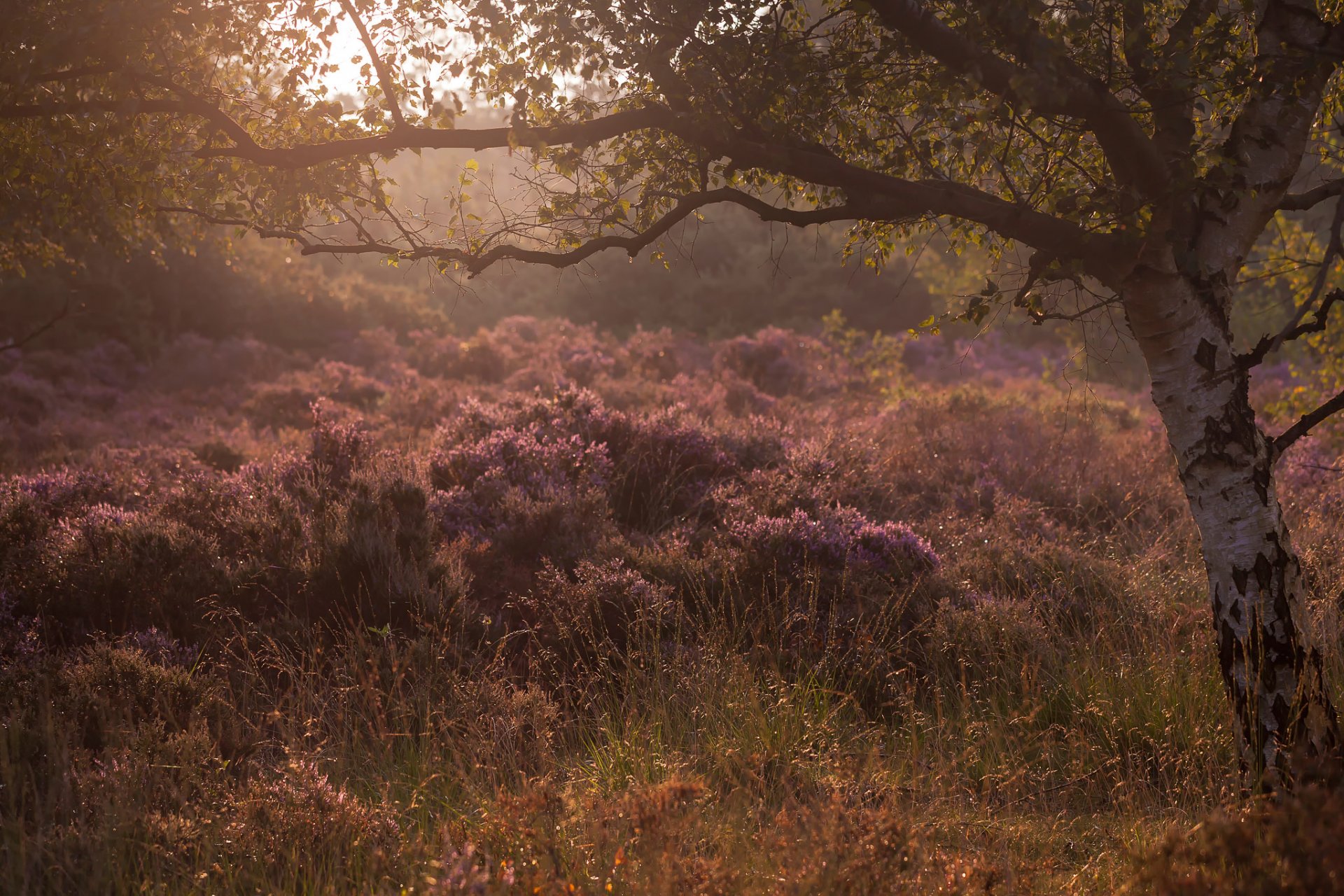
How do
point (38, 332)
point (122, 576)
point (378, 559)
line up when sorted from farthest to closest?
1. point (38, 332)
2. point (378, 559)
3. point (122, 576)

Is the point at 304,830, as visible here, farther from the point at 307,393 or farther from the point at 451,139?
the point at 307,393

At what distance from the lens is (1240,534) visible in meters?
3.65

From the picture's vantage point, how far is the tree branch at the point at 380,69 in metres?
4.06

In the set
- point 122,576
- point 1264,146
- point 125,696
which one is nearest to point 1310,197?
point 1264,146

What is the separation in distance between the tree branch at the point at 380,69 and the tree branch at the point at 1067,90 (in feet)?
7.64

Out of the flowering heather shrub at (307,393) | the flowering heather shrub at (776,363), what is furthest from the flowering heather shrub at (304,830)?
the flowering heather shrub at (776,363)

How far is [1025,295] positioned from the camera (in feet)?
13.1

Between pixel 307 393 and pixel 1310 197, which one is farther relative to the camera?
pixel 307 393

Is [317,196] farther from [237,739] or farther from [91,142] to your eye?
[237,739]

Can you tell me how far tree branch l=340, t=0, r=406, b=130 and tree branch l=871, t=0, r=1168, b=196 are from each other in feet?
7.64

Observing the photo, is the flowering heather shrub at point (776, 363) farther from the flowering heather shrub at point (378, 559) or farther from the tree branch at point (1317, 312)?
the tree branch at point (1317, 312)

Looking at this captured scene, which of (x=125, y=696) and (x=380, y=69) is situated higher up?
(x=380, y=69)

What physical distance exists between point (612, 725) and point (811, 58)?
3736 millimetres

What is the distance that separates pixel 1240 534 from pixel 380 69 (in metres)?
4.68
